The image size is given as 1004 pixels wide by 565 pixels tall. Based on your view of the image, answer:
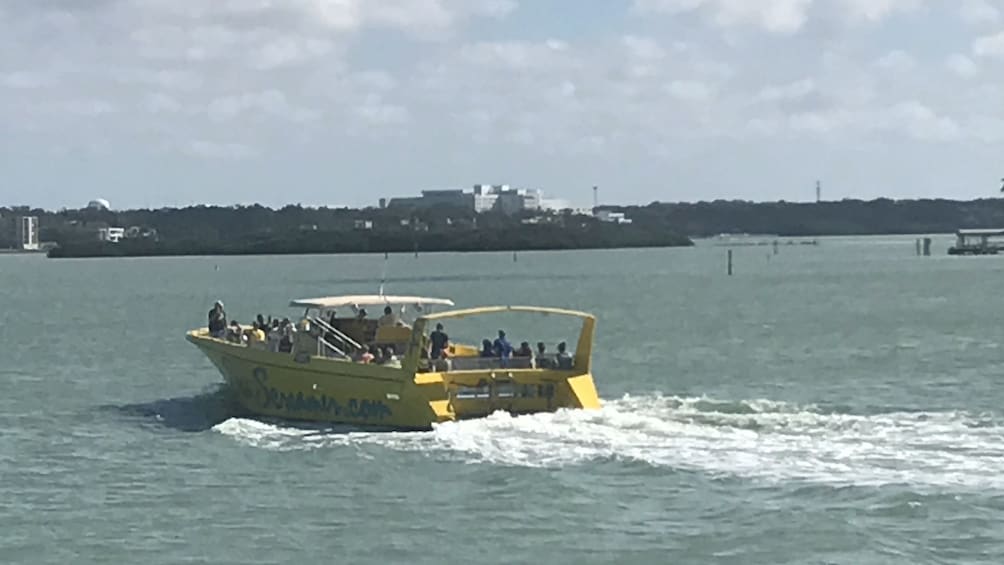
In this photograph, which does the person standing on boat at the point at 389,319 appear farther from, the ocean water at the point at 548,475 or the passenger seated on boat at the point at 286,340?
the ocean water at the point at 548,475

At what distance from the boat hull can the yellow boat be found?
0.02 m

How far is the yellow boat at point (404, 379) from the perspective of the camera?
31188 millimetres

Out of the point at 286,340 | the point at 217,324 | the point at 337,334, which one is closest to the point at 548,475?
the point at 337,334

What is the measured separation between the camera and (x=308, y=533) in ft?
77.2

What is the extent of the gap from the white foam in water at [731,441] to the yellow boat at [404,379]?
1.80 ft

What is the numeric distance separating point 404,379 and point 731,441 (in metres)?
6.85

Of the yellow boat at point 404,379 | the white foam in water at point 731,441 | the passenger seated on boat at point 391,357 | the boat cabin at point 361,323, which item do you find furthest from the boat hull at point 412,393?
the boat cabin at point 361,323

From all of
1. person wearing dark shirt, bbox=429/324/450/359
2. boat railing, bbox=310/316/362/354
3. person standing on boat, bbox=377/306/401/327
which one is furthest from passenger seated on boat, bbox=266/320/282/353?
person wearing dark shirt, bbox=429/324/450/359

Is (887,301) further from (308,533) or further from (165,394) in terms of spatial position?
(308,533)

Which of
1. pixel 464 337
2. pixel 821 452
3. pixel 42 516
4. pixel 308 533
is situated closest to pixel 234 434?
pixel 42 516

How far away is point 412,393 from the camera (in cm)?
3111

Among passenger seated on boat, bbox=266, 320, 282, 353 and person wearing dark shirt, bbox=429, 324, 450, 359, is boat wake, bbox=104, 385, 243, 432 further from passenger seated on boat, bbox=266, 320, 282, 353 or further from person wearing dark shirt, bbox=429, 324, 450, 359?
person wearing dark shirt, bbox=429, 324, 450, 359

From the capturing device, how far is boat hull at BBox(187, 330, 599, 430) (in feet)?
102

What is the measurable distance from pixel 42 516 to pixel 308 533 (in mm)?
4787
